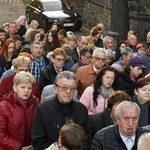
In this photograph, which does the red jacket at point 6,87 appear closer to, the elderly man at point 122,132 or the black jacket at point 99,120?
the black jacket at point 99,120

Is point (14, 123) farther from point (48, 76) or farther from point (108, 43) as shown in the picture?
point (108, 43)

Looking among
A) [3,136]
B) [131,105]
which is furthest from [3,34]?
[131,105]

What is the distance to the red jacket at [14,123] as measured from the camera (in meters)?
5.91

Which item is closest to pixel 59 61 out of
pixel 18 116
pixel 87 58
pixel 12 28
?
pixel 87 58

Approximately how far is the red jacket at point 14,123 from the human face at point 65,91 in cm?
58

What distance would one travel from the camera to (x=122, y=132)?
211 inches

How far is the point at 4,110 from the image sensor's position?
19.5 ft

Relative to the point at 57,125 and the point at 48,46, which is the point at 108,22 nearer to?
the point at 48,46

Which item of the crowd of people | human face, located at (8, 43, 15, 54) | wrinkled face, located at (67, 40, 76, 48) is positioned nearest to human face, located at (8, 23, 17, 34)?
wrinkled face, located at (67, 40, 76, 48)

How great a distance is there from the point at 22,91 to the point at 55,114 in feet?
1.95

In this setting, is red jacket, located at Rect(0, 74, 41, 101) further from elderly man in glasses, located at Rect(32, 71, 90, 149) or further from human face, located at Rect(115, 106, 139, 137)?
human face, located at Rect(115, 106, 139, 137)

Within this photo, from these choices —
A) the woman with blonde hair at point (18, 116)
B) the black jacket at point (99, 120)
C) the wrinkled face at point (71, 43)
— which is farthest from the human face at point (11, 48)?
the black jacket at point (99, 120)

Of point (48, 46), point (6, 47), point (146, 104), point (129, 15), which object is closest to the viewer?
point (146, 104)

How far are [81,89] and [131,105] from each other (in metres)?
2.95
